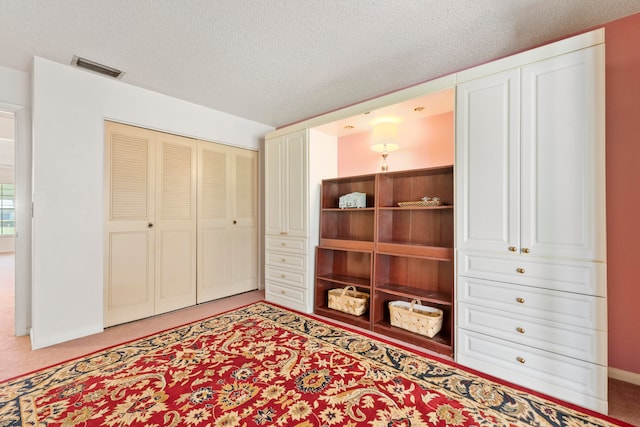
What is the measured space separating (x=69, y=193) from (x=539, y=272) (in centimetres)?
403

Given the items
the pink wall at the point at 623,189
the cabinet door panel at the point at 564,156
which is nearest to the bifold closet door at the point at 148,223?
the cabinet door panel at the point at 564,156

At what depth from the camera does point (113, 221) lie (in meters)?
2.95

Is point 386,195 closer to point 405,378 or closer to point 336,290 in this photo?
point 336,290

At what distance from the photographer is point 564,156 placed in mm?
1778

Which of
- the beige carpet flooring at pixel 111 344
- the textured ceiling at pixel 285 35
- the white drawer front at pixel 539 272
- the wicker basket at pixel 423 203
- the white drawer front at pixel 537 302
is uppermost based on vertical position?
the textured ceiling at pixel 285 35

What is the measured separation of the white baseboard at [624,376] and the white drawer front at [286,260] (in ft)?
8.97

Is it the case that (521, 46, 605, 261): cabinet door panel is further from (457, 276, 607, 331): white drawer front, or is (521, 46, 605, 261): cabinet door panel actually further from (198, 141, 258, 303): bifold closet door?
(198, 141, 258, 303): bifold closet door

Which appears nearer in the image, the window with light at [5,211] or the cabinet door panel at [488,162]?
the cabinet door panel at [488,162]

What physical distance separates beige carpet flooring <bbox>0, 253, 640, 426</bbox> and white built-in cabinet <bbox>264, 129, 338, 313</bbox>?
2.09 feet

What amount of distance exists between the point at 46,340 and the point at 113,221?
3.91 feet

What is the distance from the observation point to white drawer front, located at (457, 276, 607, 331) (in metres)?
1.68

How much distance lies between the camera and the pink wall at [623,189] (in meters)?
1.93

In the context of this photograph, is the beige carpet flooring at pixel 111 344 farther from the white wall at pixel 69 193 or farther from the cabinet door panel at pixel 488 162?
the cabinet door panel at pixel 488 162

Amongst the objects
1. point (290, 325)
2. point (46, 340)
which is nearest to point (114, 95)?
point (46, 340)
